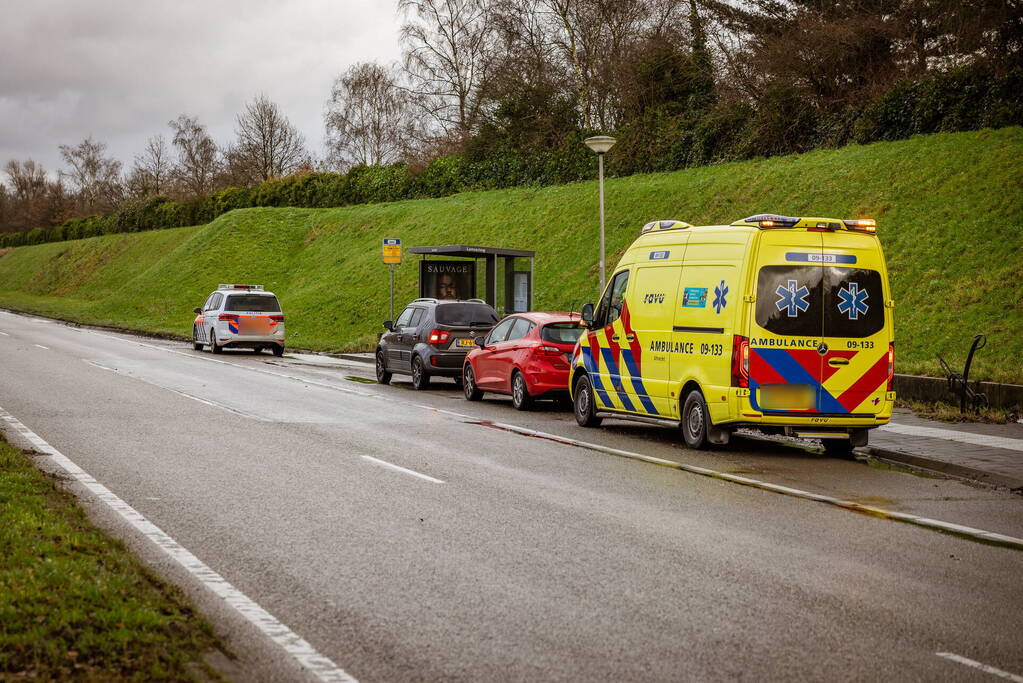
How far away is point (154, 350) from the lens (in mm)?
31484

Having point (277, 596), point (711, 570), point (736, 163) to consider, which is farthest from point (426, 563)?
point (736, 163)

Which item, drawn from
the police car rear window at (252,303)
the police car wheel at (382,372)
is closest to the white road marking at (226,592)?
the police car wheel at (382,372)

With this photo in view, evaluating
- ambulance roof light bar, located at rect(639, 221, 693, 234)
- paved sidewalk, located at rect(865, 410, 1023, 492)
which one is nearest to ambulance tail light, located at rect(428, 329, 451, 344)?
ambulance roof light bar, located at rect(639, 221, 693, 234)

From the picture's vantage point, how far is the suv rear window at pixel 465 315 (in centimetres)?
2114

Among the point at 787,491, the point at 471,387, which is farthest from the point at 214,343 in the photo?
the point at 787,491

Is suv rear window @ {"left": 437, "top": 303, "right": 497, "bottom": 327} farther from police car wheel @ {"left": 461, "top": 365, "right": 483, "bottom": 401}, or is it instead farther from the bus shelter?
the bus shelter

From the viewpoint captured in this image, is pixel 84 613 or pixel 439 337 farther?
pixel 439 337

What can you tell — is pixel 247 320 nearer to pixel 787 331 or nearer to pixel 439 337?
pixel 439 337

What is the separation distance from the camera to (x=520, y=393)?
17.6 metres

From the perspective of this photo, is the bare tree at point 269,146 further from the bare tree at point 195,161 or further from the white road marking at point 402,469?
the white road marking at point 402,469

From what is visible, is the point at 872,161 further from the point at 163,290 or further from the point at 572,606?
the point at 163,290

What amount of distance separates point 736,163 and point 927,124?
7026mm

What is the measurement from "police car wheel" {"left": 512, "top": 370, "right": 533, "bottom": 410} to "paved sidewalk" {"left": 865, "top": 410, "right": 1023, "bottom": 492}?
216 inches

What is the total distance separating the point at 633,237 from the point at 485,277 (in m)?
5.50
